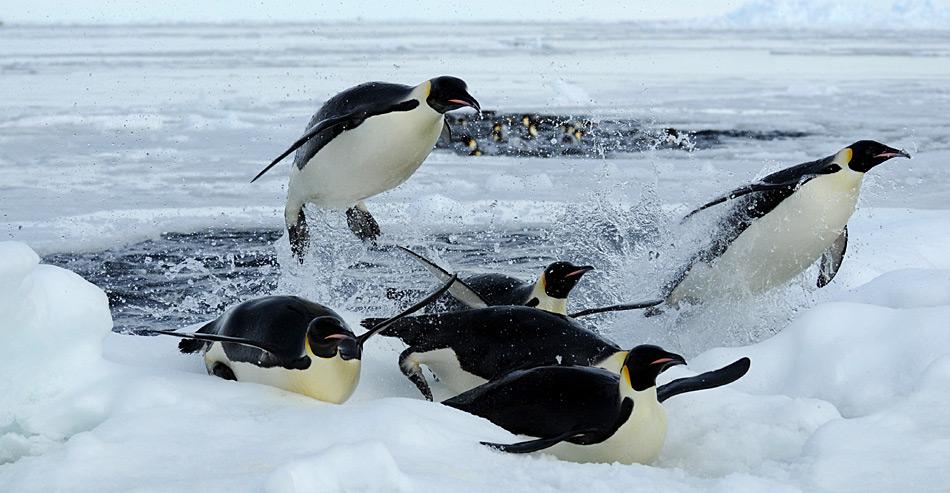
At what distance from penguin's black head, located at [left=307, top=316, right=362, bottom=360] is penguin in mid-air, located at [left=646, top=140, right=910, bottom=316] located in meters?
2.03

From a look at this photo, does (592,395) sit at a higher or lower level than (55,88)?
higher

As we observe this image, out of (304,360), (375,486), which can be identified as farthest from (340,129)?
(375,486)

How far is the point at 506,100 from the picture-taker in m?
14.7

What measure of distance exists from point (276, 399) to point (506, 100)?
12508 millimetres

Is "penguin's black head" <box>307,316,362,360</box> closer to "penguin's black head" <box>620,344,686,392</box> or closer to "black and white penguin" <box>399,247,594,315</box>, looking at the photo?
"penguin's black head" <box>620,344,686,392</box>

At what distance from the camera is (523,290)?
11.9ft

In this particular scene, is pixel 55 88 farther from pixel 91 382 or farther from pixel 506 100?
pixel 91 382

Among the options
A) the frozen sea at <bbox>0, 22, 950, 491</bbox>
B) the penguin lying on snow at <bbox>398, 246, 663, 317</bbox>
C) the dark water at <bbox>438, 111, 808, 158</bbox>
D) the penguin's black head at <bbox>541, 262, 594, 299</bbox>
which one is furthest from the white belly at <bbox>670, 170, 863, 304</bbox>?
the dark water at <bbox>438, 111, 808, 158</bbox>

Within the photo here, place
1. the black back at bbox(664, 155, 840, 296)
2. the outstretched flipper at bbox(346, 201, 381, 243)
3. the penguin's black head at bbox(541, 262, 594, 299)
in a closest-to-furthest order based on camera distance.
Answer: the penguin's black head at bbox(541, 262, 594, 299), the black back at bbox(664, 155, 840, 296), the outstretched flipper at bbox(346, 201, 381, 243)

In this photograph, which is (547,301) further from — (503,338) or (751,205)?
(751,205)

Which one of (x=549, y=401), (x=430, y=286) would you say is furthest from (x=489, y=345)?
(x=430, y=286)

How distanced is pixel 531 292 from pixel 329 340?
3.73 ft

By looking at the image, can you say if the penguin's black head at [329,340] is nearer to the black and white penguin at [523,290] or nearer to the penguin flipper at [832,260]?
the black and white penguin at [523,290]

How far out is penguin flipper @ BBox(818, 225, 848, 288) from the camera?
442 cm
